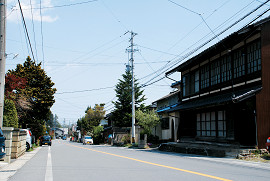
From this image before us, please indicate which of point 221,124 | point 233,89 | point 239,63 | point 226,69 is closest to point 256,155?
point 233,89

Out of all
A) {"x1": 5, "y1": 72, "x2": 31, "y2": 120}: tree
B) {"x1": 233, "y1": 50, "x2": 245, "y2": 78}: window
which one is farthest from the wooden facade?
{"x1": 5, "y1": 72, "x2": 31, "y2": 120}: tree

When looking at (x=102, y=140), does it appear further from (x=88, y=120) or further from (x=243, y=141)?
(x=243, y=141)

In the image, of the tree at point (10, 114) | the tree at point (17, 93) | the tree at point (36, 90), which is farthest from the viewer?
the tree at point (36, 90)

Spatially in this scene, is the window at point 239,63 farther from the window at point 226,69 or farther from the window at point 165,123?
the window at point 165,123

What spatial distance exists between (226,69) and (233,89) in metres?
2.54

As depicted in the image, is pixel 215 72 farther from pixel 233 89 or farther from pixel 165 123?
pixel 165 123

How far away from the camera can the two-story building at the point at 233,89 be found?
18094 millimetres

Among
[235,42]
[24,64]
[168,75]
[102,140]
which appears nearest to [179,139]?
[168,75]

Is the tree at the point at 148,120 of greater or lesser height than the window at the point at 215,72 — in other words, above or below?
below

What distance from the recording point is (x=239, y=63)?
20938 millimetres

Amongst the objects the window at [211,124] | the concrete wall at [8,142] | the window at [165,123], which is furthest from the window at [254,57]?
the window at [165,123]

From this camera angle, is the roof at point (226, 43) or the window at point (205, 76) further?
the window at point (205, 76)

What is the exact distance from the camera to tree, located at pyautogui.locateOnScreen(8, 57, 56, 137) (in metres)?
32.8

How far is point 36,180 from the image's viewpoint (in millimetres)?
8367
